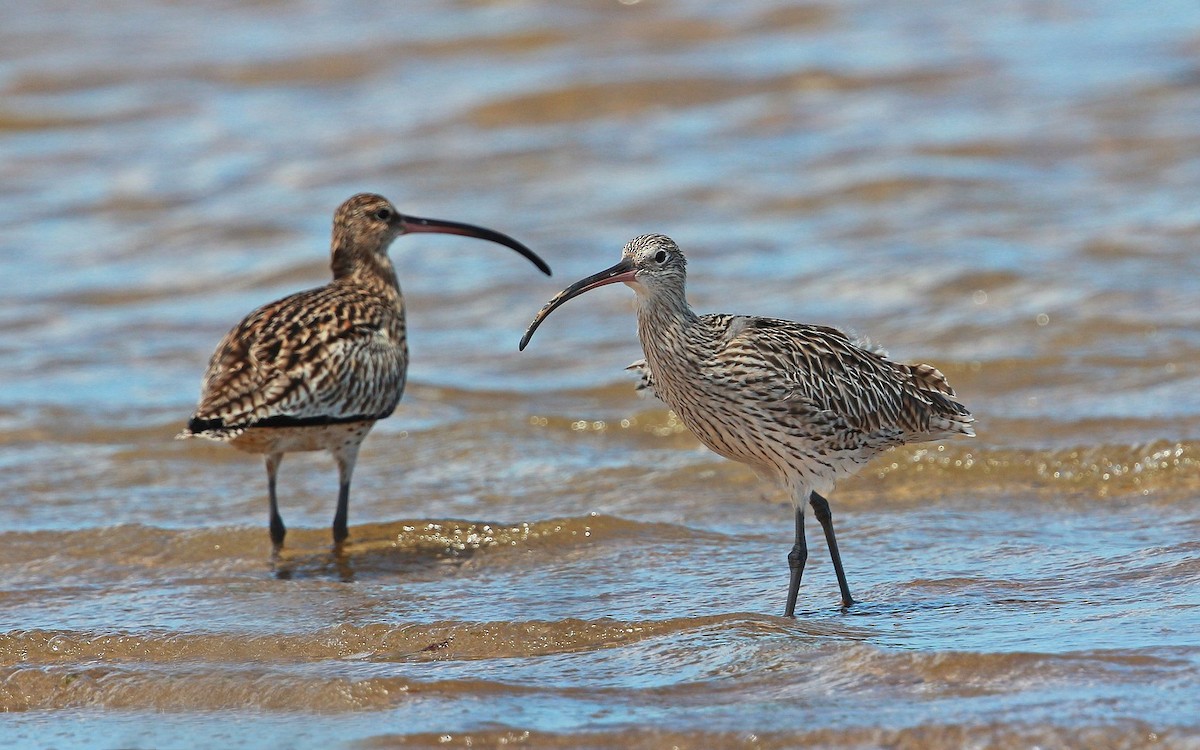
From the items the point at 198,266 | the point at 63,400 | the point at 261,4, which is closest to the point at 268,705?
the point at 63,400

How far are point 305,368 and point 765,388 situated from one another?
2.42m

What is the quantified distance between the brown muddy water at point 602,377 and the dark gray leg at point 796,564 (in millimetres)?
184

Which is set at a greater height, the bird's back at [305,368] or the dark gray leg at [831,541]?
the bird's back at [305,368]

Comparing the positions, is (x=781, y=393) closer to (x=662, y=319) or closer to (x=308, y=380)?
(x=662, y=319)

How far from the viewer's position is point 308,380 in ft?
27.2

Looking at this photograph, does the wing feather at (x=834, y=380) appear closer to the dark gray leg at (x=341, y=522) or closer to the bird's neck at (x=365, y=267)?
the dark gray leg at (x=341, y=522)

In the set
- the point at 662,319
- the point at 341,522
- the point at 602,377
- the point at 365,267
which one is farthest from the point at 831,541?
the point at 602,377

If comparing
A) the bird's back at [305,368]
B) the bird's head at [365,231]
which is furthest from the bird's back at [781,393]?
the bird's head at [365,231]

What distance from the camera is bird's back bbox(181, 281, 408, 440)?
8.18m

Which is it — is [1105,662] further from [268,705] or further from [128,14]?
[128,14]

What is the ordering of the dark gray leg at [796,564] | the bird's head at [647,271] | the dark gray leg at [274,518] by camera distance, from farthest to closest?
1. the dark gray leg at [274,518]
2. the bird's head at [647,271]
3. the dark gray leg at [796,564]

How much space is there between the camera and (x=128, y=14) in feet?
79.5

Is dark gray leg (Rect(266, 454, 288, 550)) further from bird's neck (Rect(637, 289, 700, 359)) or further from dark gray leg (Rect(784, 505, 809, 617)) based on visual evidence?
dark gray leg (Rect(784, 505, 809, 617))

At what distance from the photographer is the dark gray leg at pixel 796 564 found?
7.00 metres
